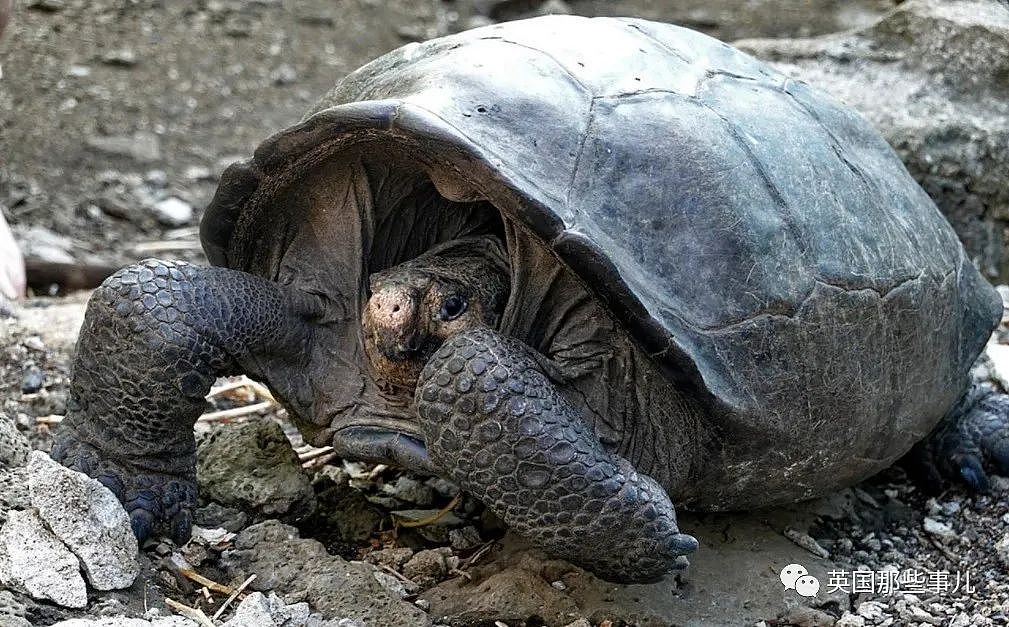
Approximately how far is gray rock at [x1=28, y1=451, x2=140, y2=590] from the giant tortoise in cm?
20

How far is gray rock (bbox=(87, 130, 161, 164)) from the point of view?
717 centimetres

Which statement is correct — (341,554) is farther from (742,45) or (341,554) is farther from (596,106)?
(742,45)

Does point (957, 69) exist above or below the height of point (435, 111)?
below

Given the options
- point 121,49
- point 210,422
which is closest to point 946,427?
point 210,422

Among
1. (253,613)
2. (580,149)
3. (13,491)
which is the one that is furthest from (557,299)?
(13,491)

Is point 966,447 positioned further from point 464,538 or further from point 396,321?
point 396,321

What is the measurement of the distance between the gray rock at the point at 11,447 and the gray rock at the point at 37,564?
1.07ft

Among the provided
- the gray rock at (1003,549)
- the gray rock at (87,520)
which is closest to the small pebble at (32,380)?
the gray rock at (87,520)

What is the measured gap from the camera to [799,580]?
10.8 ft

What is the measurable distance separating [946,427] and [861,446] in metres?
0.80

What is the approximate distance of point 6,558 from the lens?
269 cm

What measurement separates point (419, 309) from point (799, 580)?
1.24 metres

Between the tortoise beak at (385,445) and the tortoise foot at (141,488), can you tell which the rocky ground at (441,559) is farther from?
the tortoise beak at (385,445)

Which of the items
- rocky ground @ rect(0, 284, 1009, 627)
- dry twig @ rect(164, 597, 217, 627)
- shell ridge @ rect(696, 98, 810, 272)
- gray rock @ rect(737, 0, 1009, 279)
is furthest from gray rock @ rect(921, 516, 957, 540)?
Result: gray rock @ rect(737, 0, 1009, 279)
